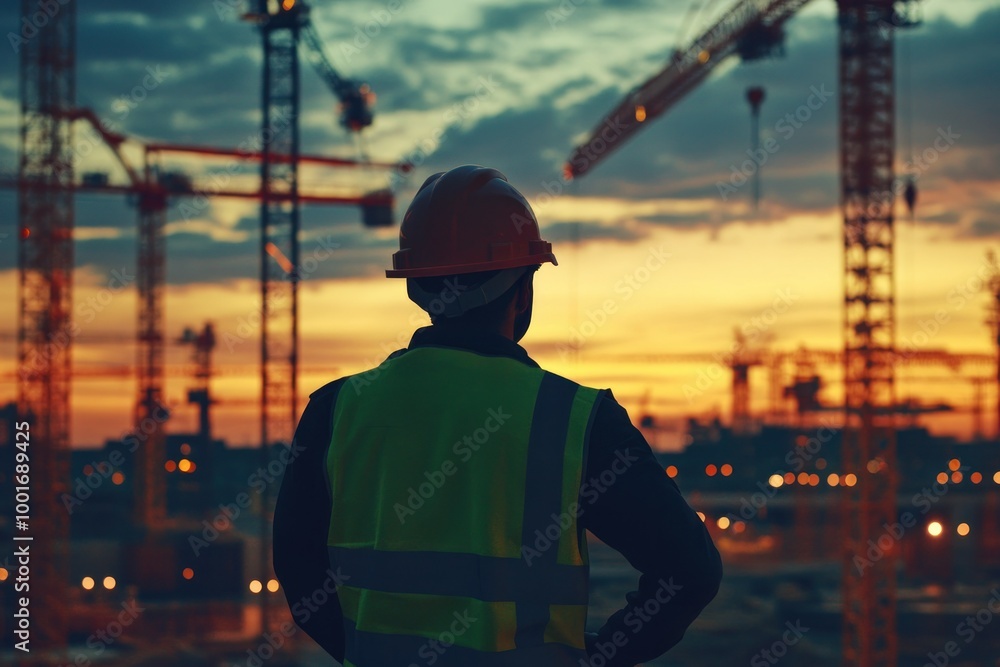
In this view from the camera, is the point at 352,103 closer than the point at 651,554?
No

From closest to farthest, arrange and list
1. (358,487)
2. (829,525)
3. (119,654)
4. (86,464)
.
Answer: (358,487), (119,654), (829,525), (86,464)

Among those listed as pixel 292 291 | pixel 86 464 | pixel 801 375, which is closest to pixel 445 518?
pixel 292 291

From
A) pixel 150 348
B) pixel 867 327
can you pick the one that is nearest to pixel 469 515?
pixel 867 327

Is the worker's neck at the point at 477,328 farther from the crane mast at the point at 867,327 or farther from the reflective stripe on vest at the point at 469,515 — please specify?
the crane mast at the point at 867,327

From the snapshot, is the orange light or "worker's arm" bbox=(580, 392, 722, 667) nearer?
"worker's arm" bbox=(580, 392, 722, 667)

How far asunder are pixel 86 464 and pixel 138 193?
56.3m

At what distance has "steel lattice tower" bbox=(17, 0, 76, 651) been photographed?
113 ft

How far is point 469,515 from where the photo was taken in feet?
6.56

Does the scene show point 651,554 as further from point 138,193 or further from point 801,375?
point 801,375

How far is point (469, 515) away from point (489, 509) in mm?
49

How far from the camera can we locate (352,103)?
190ft
